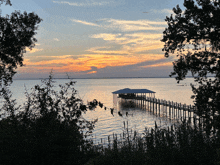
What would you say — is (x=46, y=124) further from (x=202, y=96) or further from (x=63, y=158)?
(x=202, y=96)

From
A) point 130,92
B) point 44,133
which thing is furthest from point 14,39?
point 130,92

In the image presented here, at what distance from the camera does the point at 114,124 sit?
38344mm

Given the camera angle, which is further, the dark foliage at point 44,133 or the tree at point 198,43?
the tree at point 198,43

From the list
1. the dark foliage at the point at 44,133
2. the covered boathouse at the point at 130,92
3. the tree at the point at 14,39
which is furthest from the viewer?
the covered boathouse at the point at 130,92

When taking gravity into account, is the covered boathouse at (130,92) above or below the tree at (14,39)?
below

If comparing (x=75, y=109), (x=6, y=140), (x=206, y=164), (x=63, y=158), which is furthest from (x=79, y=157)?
(x=206, y=164)

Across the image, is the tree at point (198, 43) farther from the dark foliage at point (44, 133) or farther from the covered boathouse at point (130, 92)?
the covered boathouse at point (130, 92)

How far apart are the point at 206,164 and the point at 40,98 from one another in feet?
14.7

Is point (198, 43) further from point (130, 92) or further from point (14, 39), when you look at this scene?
point (130, 92)

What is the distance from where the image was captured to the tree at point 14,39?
35.4 ft

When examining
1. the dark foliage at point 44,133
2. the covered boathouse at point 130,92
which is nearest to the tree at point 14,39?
the dark foliage at point 44,133

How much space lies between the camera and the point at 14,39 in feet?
36.2

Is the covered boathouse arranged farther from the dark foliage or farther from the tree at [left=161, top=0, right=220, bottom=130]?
the dark foliage

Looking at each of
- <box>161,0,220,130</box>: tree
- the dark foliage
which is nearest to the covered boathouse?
<box>161,0,220,130</box>: tree
